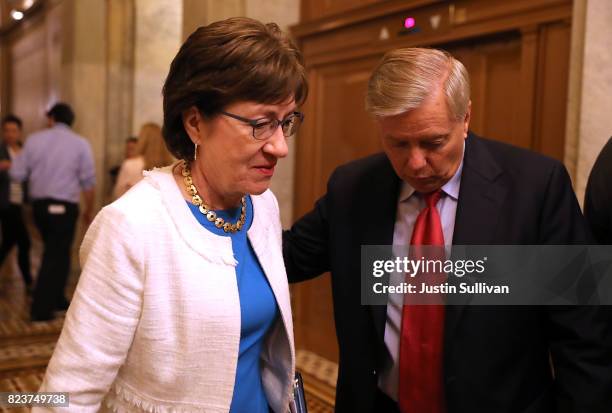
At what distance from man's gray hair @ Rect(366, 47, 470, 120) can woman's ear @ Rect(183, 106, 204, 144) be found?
0.44 m

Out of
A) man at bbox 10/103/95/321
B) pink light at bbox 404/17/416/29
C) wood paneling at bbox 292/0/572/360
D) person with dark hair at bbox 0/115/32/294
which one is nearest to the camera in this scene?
wood paneling at bbox 292/0/572/360

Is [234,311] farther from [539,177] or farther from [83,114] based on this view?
[83,114]

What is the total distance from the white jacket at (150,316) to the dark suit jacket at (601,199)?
98cm

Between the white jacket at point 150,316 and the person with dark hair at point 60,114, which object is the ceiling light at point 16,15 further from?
the white jacket at point 150,316

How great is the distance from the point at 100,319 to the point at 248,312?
0.34 metres

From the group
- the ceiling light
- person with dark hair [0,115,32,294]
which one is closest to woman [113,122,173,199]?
person with dark hair [0,115,32,294]

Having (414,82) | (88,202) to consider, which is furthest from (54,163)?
(414,82)

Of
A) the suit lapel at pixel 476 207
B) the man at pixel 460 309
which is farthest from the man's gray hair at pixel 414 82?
the suit lapel at pixel 476 207

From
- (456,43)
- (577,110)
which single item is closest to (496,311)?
(577,110)

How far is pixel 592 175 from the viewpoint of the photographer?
1.71 metres

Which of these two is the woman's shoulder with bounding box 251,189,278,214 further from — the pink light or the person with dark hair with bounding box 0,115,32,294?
the person with dark hair with bounding box 0,115,32,294

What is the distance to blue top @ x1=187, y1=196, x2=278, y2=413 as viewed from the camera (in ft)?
4.87

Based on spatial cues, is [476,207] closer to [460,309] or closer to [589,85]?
[460,309]

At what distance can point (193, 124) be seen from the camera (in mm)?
1487
